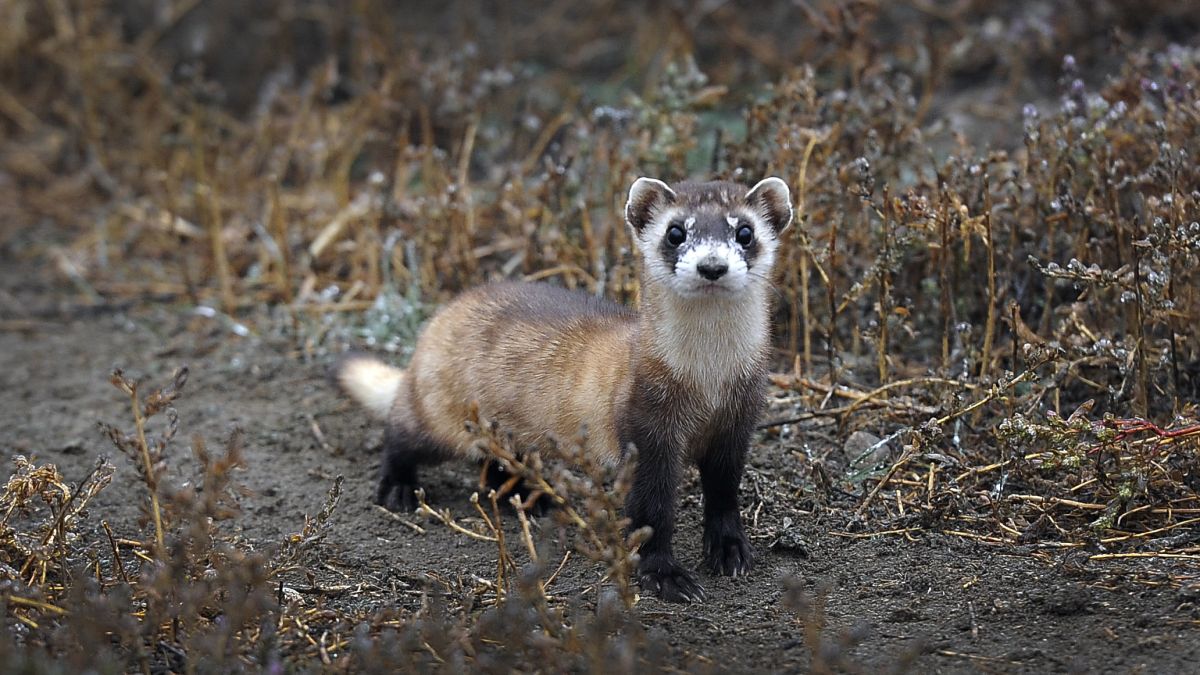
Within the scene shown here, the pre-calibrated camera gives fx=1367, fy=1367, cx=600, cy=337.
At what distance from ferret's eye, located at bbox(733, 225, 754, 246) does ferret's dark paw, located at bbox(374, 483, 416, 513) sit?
160 centimetres

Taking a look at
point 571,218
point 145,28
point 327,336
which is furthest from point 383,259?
point 145,28

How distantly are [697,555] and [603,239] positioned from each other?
1.97 meters

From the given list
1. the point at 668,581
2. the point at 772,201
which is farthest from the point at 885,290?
the point at 668,581

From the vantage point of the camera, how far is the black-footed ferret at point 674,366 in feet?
12.2

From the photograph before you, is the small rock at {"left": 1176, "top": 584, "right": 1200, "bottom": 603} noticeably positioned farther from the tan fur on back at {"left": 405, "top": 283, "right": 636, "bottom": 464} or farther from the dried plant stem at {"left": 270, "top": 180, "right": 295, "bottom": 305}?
the dried plant stem at {"left": 270, "top": 180, "right": 295, "bottom": 305}

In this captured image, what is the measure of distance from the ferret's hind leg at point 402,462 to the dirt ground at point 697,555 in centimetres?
9

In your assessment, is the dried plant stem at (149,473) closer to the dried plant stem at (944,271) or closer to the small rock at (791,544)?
the small rock at (791,544)

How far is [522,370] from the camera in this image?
431cm

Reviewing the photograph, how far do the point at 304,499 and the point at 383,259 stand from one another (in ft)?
5.92

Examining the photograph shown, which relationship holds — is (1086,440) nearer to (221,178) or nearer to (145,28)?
(221,178)

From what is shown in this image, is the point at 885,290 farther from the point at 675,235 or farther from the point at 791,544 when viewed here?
the point at 675,235

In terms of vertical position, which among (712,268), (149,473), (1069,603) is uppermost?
(712,268)

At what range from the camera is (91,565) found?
3625 millimetres

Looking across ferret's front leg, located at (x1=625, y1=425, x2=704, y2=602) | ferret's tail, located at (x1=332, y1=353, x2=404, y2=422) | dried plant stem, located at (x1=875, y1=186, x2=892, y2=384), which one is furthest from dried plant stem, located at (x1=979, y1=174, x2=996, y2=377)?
ferret's tail, located at (x1=332, y1=353, x2=404, y2=422)
